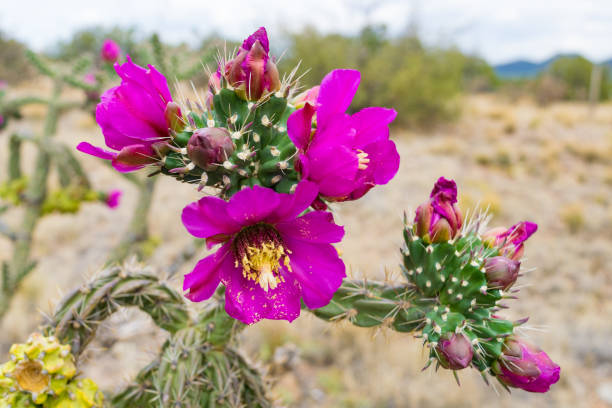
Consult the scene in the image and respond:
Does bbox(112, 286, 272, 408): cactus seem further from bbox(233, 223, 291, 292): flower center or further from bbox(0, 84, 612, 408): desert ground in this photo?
bbox(233, 223, 291, 292): flower center

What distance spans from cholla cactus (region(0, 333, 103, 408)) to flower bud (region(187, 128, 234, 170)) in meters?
Answer: 0.64

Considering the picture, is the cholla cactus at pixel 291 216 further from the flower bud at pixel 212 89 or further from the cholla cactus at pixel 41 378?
the cholla cactus at pixel 41 378

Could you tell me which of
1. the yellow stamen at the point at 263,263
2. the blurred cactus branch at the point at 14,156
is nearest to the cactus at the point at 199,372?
the yellow stamen at the point at 263,263

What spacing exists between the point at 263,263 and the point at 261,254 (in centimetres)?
2

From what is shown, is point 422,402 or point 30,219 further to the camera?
point 422,402

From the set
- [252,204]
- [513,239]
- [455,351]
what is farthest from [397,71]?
[252,204]

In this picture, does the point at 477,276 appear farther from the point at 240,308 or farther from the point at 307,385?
the point at 307,385

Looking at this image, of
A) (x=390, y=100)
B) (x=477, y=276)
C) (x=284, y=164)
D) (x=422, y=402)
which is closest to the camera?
(x=284, y=164)

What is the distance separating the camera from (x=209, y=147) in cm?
80

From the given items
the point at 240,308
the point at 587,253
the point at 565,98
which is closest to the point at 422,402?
the point at 240,308

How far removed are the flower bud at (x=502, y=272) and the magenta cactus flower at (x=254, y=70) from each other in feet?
2.17

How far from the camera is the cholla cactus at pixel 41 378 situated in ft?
3.36

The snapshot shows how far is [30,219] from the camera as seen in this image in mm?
2975

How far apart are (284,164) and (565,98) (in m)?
26.5
